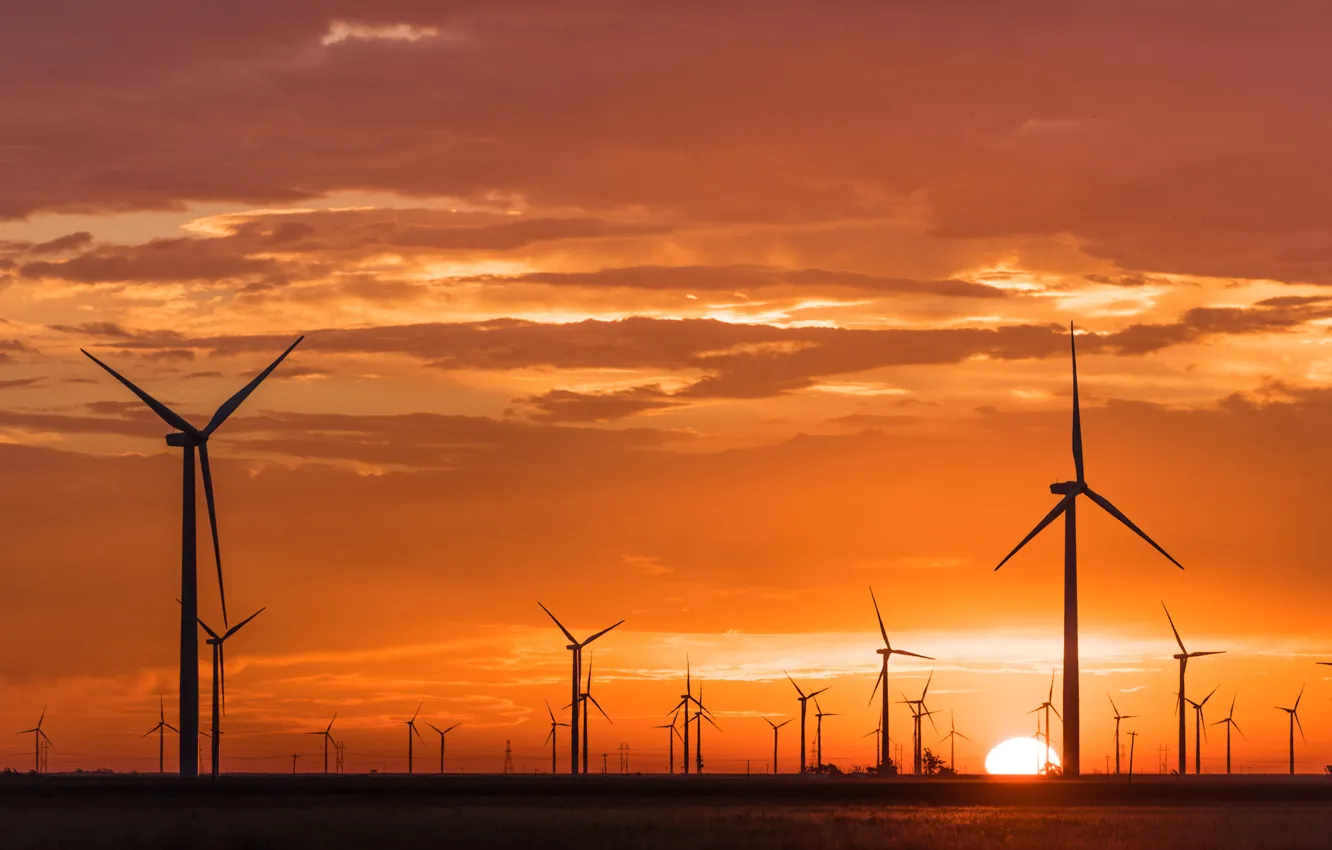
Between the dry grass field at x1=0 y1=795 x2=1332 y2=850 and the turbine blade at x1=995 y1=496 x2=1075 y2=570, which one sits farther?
the turbine blade at x1=995 y1=496 x2=1075 y2=570

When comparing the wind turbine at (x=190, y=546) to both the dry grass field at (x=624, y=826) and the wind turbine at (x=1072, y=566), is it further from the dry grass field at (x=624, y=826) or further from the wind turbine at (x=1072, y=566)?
the wind turbine at (x=1072, y=566)

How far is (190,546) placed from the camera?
10950cm

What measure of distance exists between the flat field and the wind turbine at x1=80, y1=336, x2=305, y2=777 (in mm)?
4393

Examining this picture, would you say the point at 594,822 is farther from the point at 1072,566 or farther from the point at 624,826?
the point at 1072,566

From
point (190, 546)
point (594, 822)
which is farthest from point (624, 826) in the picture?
point (190, 546)

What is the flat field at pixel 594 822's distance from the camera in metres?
76.0

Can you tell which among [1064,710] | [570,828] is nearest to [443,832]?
[570,828]

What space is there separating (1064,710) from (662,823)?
218 feet

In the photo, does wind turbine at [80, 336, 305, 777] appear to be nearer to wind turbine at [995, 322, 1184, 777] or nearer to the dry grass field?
the dry grass field

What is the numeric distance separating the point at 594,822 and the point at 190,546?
3430 cm

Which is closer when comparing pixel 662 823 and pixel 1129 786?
pixel 662 823

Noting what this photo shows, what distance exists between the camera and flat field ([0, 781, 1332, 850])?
76.0m

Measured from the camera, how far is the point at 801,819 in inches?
3553

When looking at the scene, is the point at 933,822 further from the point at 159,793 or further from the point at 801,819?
the point at 159,793
